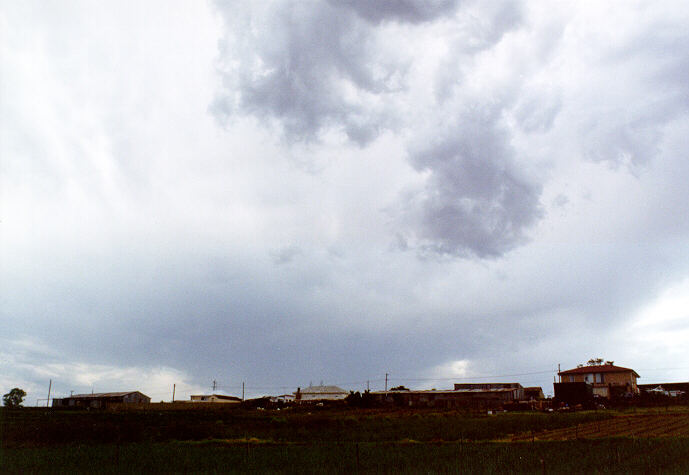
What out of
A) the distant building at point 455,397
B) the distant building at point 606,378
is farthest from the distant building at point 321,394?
the distant building at point 606,378

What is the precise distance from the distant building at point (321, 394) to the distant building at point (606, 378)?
52.2m

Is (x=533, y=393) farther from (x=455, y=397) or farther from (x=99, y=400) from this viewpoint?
(x=99, y=400)

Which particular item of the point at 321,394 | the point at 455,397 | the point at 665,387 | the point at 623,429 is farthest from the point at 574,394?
the point at 321,394

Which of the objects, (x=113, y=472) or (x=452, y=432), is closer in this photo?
(x=113, y=472)

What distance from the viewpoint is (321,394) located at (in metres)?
149

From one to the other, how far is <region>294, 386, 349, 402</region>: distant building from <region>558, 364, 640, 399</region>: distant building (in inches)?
2056

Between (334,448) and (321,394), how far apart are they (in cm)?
10689

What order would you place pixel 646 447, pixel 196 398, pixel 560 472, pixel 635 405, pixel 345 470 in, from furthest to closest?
1. pixel 196 398
2. pixel 635 405
3. pixel 646 447
4. pixel 345 470
5. pixel 560 472

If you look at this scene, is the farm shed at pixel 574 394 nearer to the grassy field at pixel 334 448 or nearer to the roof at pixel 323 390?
the grassy field at pixel 334 448

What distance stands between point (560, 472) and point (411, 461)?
9.12 m

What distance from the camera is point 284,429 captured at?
66375 millimetres

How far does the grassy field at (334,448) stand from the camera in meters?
33.4

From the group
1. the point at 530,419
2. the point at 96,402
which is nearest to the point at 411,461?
the point at 530,419

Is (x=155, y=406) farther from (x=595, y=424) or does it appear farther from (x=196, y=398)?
(x=595, y=424)
